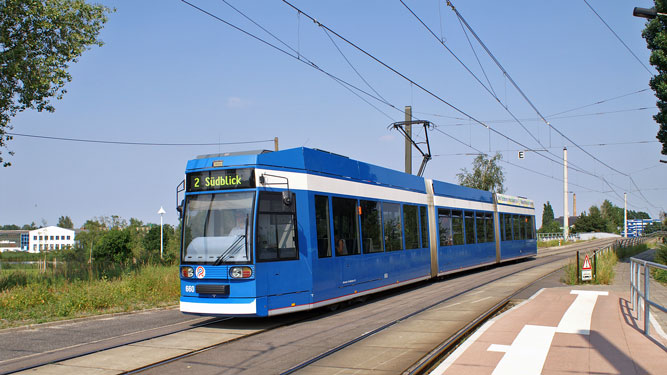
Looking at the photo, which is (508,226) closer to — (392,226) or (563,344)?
(392,226)

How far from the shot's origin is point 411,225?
16344 mm

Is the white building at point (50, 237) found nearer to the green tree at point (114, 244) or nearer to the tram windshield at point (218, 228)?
the green tree at point (114, 244)

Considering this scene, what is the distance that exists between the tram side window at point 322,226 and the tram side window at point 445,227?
7715 millimetres

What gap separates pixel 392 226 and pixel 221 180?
234 inches

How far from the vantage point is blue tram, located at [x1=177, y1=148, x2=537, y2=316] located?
9.89 meters

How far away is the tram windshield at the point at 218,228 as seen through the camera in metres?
9.90

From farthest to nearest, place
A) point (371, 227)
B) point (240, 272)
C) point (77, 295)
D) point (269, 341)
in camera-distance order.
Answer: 1. point (371, 227)
2. point (77, 295)
3. point (240, 272)
4. point (269, 341)

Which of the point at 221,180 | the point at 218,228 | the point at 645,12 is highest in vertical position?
the point at 645,12

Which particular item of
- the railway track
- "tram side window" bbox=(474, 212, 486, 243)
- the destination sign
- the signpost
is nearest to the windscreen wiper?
the destination sign

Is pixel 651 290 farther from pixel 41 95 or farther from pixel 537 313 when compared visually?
pixel 41 95

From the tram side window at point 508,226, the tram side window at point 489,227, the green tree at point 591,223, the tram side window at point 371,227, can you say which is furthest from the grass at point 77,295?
the green tree at point 591,223

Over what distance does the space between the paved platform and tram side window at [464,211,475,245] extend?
9482mm

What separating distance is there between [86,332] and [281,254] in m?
3.70

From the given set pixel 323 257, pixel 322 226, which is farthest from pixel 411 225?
pixel 323 257
